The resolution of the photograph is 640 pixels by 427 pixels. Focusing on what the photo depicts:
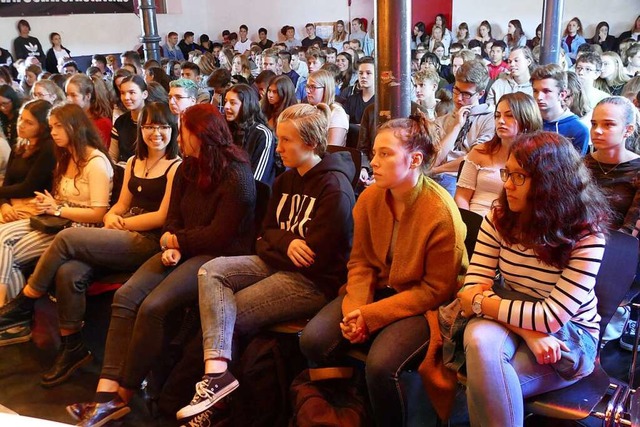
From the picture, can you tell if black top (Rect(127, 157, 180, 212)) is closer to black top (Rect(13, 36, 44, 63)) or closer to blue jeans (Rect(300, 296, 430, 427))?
blue jeans (Rect(300, 296, 430, 427))

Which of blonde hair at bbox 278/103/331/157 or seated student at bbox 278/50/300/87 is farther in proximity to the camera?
seated student at bbox 278/50/300/87

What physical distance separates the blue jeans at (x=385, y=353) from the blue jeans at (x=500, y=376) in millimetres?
221

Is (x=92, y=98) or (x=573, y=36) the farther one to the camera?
(x=573, y=36)

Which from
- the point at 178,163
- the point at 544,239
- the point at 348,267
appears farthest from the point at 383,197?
the point at 178,163

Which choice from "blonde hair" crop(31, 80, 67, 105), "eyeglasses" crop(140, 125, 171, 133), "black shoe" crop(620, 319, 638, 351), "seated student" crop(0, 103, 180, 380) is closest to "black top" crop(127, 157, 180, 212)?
"seated student" crop(0, 103, 180, 380)

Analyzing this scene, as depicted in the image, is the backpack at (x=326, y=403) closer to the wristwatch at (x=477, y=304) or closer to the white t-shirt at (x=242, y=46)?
the wristwatch at (x=477, y=304)

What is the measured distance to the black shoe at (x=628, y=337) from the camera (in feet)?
10.1

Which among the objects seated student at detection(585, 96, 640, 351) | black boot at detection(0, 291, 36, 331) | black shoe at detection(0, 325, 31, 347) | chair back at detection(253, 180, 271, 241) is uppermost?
seated student at detection(585, 96, 640, 351)

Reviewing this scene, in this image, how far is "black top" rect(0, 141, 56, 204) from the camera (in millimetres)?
3568

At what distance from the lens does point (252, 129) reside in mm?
3832

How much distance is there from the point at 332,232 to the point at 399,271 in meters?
0.36

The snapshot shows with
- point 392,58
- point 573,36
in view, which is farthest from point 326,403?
point 573,36

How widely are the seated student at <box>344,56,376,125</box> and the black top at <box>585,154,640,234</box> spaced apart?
2.34 metres

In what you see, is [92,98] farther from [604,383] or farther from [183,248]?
[604,383]
